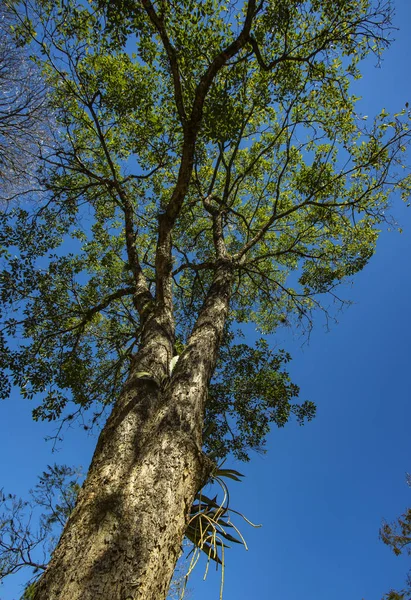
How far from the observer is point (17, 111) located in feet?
17.4

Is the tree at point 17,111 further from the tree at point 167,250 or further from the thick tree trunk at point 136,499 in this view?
the thick tree trunk at point 136,499

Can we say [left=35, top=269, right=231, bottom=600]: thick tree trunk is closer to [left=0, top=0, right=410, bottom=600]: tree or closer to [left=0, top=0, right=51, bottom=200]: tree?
[left=0, top=0, right=410, bottom=600]: tree

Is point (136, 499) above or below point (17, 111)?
below

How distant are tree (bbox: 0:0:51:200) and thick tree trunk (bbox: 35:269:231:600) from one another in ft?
15.7

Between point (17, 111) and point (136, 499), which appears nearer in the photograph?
point (136, 499)

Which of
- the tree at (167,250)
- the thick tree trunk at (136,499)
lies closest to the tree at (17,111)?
the tree at (167,250)

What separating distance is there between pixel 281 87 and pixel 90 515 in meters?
7.03

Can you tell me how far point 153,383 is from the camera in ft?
10.0

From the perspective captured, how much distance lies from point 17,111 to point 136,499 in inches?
224

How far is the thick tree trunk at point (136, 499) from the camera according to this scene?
5.20 feet

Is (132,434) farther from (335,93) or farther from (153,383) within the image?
(335,93)

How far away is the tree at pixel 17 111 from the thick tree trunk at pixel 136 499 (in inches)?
188

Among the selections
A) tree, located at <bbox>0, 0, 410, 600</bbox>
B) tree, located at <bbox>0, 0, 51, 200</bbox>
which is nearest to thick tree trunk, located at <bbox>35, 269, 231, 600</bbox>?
tree, located at <bbox>0, 0, 410, 600</bbox>

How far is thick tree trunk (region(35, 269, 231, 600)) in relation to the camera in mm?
1584
